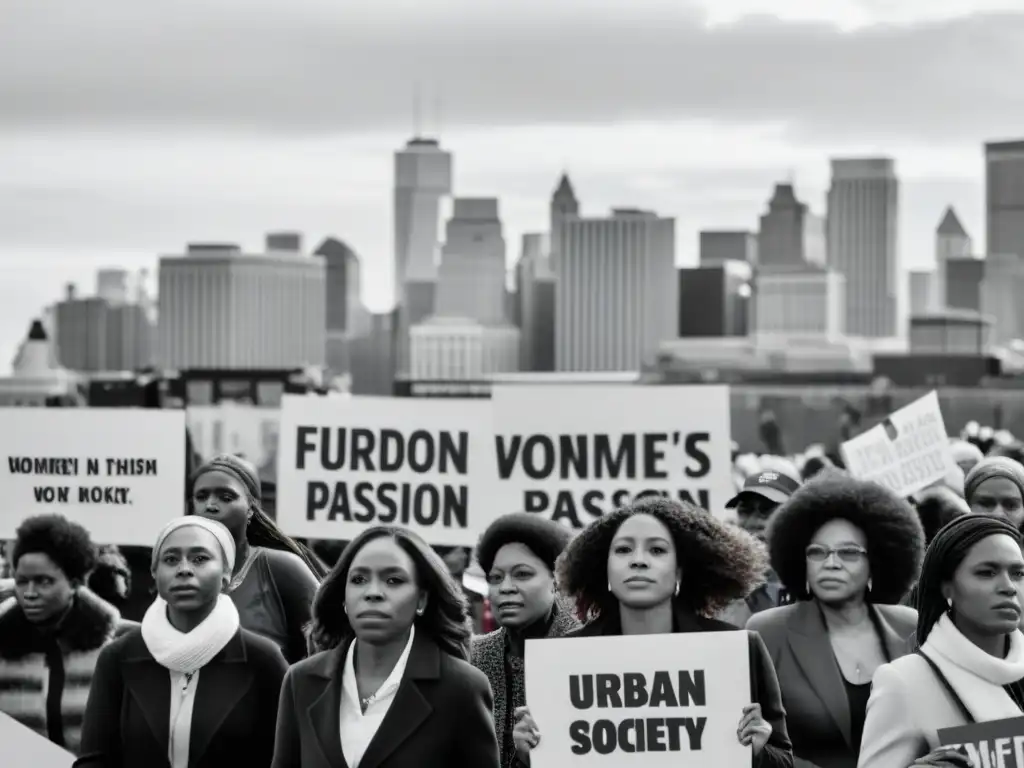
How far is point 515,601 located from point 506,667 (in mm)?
198

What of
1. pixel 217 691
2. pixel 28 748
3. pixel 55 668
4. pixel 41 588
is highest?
pixel 41 588

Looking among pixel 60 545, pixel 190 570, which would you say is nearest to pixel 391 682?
pixel 190 570

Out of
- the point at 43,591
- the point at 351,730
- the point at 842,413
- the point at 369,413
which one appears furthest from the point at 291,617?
the point at 842,413

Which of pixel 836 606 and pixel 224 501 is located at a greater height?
pixel 224 501

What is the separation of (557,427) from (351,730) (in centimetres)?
503

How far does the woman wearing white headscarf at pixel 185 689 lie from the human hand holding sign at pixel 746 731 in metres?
0.76

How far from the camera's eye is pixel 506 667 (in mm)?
6660

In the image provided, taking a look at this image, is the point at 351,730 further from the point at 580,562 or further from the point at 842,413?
the point at 842,413

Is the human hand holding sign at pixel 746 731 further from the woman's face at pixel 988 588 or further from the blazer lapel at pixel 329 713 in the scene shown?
the woman's face at pixel 988 588

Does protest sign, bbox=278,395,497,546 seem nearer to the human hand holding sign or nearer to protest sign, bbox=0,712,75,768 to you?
protest sign, bbox=0,712,75,768

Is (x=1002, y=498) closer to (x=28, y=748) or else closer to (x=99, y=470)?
(x=28, y=748)

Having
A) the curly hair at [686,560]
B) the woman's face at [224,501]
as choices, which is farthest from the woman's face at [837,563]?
the woman's face at [224,501]

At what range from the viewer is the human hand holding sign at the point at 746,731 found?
17.7 feet

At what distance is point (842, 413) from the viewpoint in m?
135
